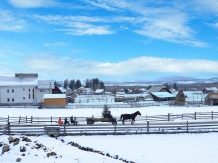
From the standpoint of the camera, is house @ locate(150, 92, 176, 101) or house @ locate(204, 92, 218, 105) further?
house @ locate(150, 92, 176, 101)

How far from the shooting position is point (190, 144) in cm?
1652

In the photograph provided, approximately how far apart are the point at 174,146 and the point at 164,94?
6379cm

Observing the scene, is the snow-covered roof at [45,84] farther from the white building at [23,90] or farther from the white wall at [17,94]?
the white wall at [17,94]

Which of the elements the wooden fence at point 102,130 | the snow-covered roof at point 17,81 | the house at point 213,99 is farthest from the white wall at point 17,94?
the house at point 213,99

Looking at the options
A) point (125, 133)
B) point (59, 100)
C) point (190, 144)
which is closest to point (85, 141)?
point (125, 133)

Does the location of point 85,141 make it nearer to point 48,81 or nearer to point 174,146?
point 174,146

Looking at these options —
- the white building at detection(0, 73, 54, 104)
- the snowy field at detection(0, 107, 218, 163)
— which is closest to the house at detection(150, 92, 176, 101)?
the white building at detection(0, 73, 54, 104)

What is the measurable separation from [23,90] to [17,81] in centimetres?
343

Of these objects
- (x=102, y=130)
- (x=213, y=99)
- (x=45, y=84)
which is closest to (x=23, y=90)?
(x=45, y=84)

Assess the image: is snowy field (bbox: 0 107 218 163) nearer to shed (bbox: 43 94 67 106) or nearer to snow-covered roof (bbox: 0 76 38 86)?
shed (bbox: 43 94 67 106)

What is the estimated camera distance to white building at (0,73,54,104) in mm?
59188

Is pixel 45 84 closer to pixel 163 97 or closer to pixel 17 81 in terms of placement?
pixel 17 81

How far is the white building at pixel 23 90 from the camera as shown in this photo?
194 feet

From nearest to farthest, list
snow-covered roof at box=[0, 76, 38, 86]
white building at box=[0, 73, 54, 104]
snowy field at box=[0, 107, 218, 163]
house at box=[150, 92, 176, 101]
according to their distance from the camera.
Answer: snowy field at box=[0, 107, 218, 163], white building at box=[0, 73, 54, 104], snow-covered roof at box=[0, 76, 38, 86], house at box=[150, 92, 176, 101]
